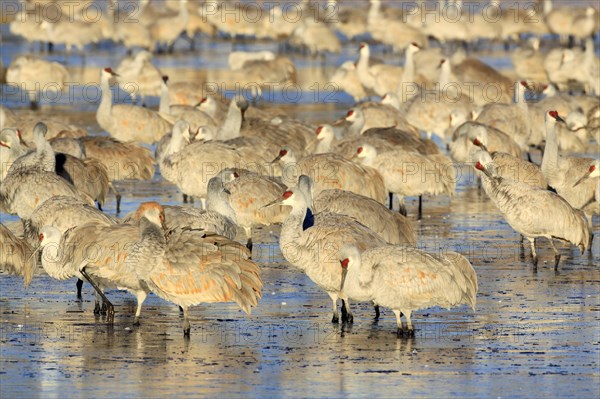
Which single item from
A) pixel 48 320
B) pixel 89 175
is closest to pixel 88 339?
pixel 48 320

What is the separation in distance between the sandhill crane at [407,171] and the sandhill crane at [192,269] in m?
5.71

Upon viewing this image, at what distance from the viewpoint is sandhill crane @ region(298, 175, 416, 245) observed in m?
13.1

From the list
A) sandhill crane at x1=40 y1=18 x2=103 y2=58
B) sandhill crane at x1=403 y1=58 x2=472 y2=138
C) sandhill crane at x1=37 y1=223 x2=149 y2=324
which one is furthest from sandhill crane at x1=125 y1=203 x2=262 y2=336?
sandhill crane at x1=40 y1=18 x2=103 y2=58

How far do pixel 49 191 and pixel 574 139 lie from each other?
9.70 m

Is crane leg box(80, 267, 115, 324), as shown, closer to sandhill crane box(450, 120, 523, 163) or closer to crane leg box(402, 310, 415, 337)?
crane leg box(402, 310, 415, 337)

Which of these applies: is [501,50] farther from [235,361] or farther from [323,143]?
[235,361]

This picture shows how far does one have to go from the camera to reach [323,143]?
17453 mm

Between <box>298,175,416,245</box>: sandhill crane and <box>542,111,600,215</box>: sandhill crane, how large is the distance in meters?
2.67

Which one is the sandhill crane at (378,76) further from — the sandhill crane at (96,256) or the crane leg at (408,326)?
the crane leg at (408,326)

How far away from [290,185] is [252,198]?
2.75 ft

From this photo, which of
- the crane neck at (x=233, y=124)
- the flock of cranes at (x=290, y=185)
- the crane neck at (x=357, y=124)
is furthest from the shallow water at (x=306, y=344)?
the crane neck at (x=357, y=124)

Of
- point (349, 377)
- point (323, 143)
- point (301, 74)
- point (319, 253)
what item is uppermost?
point (301, 74)

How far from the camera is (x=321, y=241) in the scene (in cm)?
1123

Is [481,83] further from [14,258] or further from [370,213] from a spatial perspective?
[14,258]
